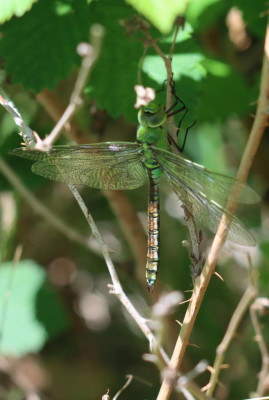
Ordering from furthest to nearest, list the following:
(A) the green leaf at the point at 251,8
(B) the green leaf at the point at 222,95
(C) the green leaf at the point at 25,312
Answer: (B) the green leaf at the point at 222,95 → (C) the green leaf at the point at 25,312 → (A) the green leaf at the point at 251,8

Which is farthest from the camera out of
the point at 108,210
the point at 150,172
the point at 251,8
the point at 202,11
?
the point at 108,210

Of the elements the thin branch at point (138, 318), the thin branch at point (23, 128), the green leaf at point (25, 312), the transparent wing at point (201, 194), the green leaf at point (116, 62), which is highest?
the green leaf at point (116, 62)

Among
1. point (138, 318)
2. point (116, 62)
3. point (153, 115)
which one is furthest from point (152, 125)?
point (138, 318)

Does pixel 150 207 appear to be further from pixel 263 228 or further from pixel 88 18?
pixel 263 228

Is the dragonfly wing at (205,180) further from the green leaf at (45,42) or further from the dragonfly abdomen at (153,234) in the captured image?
the green leaf at (45,42)

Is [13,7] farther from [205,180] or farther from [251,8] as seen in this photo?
[251,8]

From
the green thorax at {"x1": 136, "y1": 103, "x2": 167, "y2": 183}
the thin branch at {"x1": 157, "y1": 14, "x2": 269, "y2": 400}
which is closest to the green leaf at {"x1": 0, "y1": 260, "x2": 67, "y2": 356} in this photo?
the green thorax at {"x1": 136, "y1": 103, "x2": 167, "y2": 183}

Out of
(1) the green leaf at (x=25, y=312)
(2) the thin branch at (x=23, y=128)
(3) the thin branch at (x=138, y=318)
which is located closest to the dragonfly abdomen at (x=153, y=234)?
(3) the thin branch at (x=138, y=318)

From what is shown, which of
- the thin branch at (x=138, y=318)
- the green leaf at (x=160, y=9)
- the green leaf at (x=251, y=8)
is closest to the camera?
the thin branch at (x=138, y=318)
